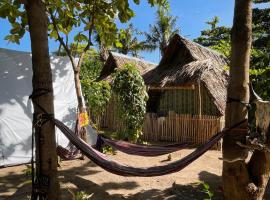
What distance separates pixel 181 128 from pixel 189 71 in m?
1.88

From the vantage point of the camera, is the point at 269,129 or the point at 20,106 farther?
the point at 20,106

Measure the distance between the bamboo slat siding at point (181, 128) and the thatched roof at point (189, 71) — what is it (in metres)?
0.74

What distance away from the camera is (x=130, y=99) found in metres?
8.50

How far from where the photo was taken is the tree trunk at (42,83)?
269cm

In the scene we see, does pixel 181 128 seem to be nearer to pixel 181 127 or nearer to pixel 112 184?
pixel 181 127

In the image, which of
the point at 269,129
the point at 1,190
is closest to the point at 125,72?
the point at 1,190

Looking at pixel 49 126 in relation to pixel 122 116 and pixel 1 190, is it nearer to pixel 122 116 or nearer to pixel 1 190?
pixel 1 190

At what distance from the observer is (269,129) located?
246cm

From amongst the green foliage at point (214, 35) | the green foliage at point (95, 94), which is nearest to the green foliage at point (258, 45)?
the green foliage at point (214, 35)

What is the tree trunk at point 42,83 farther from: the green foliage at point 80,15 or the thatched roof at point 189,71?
the thatched roof at point 189,71

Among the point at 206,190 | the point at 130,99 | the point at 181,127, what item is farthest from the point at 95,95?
the point at 206,190

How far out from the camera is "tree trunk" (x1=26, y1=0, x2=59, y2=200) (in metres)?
2.69

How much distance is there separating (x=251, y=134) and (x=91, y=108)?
28.8ft

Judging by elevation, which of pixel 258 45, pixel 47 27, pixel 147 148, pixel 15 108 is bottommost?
pixel 147 148
